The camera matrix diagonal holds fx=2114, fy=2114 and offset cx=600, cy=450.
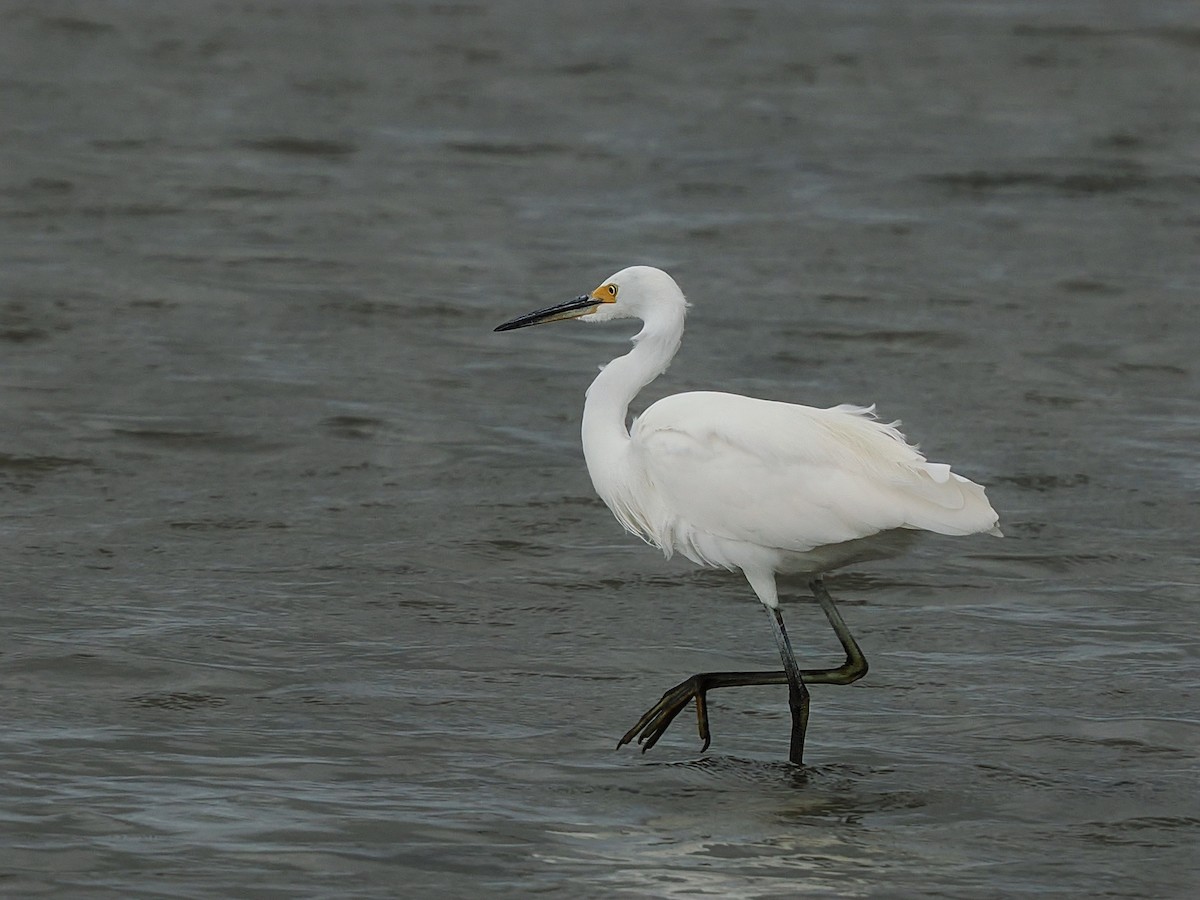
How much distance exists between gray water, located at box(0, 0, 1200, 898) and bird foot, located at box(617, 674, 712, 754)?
10 centimetres

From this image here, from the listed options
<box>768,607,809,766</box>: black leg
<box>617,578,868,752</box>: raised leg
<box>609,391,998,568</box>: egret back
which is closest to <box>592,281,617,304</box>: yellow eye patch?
<box>609,391,998,568</box>: egret back

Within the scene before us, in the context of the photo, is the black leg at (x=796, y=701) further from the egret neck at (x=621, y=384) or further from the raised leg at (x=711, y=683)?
the egret neck at (x=621, y=384)

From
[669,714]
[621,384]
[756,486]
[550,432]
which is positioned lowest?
[550,432]

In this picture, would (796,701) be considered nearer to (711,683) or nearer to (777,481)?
(711,683)

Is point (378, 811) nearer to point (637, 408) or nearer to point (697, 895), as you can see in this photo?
point (697, 895)

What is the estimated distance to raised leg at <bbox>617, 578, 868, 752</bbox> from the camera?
7.16 metres

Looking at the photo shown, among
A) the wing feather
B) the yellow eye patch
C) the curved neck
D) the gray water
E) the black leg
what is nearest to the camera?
the gray water

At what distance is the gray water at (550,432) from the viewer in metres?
6.51

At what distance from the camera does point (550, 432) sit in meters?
11.5

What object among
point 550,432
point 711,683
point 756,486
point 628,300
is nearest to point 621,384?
point 628,300

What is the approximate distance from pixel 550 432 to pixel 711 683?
14.5ft

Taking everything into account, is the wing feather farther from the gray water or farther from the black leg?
the gray water

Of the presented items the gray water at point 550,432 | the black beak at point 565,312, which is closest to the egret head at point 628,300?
the black beak at point 565,312

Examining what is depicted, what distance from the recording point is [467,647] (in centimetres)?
827
